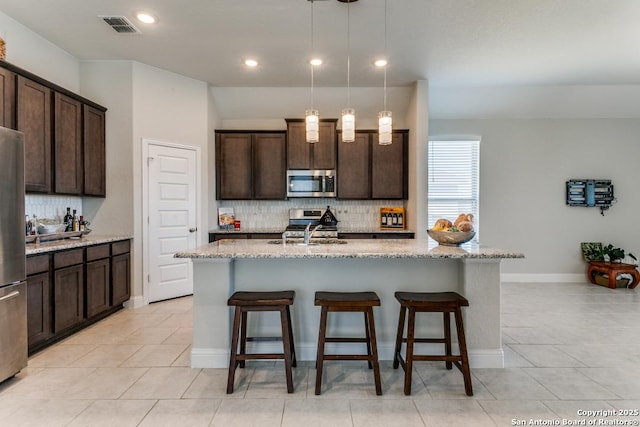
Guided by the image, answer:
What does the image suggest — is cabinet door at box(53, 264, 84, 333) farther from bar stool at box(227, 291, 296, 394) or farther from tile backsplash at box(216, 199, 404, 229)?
tile backsplash at box(216, 199, 404, 229)

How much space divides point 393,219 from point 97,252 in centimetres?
392

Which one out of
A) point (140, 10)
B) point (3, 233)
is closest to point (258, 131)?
point (140, 10)

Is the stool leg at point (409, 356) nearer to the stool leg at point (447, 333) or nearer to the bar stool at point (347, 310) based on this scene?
the bar stool at point (347, 310)

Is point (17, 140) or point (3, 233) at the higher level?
point (17, 140)

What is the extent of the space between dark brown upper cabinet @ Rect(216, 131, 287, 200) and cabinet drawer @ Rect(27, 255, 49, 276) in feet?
8.51

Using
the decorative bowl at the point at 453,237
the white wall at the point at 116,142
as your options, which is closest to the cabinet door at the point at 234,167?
the white wall at the point at 116,142

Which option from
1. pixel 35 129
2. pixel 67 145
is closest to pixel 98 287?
pixel 67 145

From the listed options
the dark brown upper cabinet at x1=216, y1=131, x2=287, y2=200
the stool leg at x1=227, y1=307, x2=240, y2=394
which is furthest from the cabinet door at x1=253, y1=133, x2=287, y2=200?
the stool leg at x1=227, y1=307, x2=240, y2=394

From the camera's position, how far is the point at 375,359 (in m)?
2.29

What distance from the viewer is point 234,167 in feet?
17.6

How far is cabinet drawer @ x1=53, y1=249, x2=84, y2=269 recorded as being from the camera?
10.2 feet

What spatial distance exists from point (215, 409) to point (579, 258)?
622 cm

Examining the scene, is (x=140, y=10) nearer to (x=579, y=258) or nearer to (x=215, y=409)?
(x=215, y=409)

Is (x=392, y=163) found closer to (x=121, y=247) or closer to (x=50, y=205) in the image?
(x=121, y=247)
